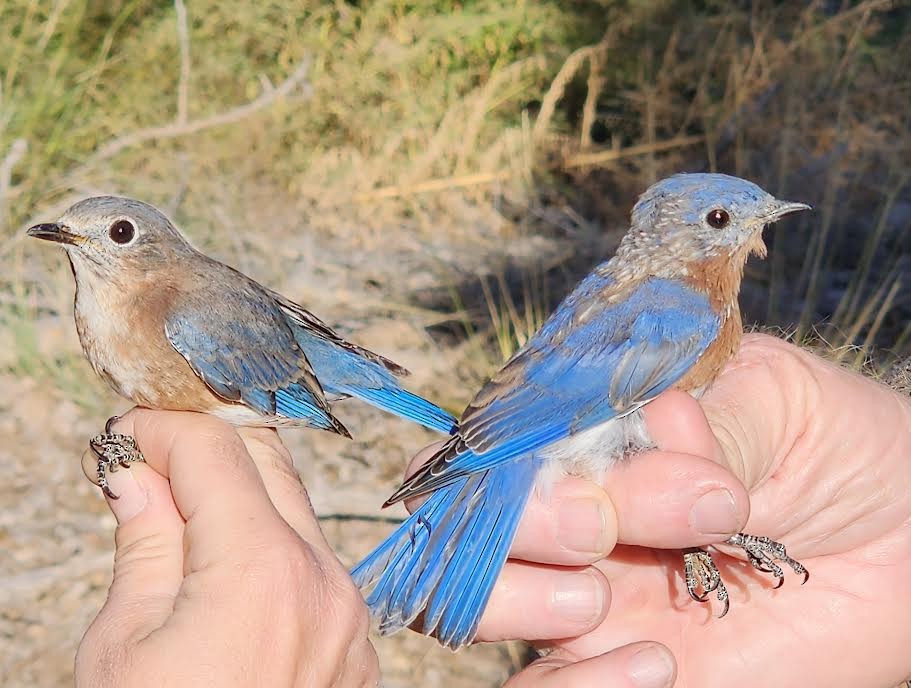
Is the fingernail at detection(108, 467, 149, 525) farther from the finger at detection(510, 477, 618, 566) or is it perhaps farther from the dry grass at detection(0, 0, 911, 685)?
the dry grass at detection(0, 0, 911, 685)

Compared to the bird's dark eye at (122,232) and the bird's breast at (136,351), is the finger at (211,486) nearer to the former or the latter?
the bird's breast at (136,351)

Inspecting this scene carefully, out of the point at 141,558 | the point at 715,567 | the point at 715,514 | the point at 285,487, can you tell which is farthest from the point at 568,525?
the point at 141,558

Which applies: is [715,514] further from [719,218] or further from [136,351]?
[136,351]

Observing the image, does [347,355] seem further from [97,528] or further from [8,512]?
[8,512]

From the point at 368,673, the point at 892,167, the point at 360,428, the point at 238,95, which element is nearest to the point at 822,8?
the point at 892,167

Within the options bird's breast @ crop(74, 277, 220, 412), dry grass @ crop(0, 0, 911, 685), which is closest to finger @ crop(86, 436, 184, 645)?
bird's breast @ crop(74, 277, 220, 412)
